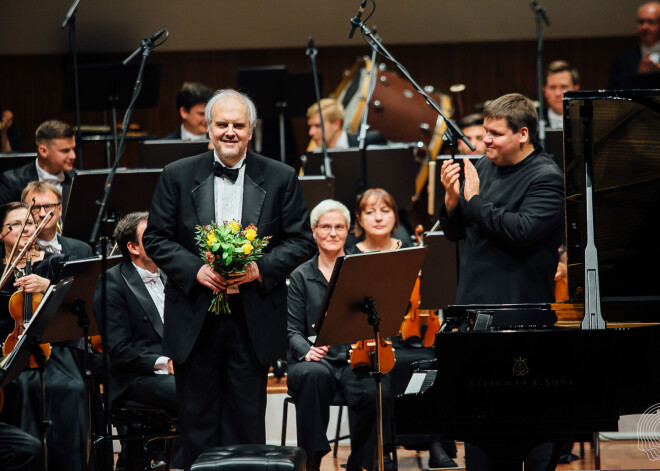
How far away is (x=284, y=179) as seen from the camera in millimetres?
3645

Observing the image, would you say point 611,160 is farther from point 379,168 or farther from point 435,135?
point 435,135

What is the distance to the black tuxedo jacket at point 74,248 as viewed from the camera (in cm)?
502

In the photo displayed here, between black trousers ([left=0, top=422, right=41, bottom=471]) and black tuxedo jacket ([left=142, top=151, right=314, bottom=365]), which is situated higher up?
black tuxedo jacket ([left=142, top=151, right=314, bottom=365])

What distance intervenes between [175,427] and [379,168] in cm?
258

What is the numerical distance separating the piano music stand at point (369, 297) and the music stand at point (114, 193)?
5.45ft

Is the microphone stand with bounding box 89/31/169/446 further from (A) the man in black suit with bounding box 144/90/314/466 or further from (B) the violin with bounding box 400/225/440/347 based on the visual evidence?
(B) the violin with bounding box 400/225/440/347

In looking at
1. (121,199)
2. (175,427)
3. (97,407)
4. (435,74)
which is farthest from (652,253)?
(435,74)

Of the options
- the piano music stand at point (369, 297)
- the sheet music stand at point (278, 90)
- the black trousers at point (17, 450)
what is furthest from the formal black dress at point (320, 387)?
the sheet music stand at point (278, 90)

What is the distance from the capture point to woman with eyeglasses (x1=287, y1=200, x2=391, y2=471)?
4.54m

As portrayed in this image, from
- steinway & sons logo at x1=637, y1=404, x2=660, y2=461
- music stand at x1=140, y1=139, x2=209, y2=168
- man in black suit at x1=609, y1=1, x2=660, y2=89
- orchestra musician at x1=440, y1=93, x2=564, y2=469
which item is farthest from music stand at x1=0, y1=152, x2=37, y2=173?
man in black suit at x1=609, y1=1, x2=660, y2=89

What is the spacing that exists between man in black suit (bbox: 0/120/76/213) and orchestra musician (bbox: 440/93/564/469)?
9.67 ft

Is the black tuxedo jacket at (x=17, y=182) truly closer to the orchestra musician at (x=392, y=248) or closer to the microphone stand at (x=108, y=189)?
the microphone stand at (x=108, y=189)

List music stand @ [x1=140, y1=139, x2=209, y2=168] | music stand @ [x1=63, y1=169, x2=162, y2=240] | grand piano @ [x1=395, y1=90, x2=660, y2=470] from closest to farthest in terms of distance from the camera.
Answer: grand piano @ [x1=395, y1=90, x2=660, y2=470] → music stand @ [x1=63, y1=169, x2=162, y2=240] → music stand @ [x1=140, y1=139, x2=209, y2=168]

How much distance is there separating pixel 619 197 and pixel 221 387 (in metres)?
1.65
